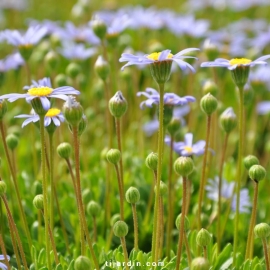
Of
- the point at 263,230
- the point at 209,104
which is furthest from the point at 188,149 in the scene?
the point at 263,230

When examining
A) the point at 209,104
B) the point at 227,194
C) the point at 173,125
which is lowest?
the point at 227,194

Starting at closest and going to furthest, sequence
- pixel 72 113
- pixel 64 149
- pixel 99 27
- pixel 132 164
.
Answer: pixel 72 113 < pixel 64 149 < pixel 99 27 < pixel 132 164

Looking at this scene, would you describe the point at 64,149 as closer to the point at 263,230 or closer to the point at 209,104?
the point at 209,104

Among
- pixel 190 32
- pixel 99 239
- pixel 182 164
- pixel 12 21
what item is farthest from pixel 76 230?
pixel 12 21

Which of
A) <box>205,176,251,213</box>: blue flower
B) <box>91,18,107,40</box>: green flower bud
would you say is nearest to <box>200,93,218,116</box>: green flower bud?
<box>205,176,251,213</box>: blue flower

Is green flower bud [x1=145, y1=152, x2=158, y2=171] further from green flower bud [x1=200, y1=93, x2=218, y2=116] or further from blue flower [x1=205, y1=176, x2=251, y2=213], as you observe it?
blue flower [x1=205, y1=176, x2=251, y2=213]

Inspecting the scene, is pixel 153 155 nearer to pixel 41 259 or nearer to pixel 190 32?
pixel 41 259

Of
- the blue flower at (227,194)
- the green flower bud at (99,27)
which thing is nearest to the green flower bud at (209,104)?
the blue flower at (227,194)

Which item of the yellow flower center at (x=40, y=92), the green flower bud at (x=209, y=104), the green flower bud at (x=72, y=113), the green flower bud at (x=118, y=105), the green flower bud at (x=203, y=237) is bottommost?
the green flower bud at (x=203, y=237)

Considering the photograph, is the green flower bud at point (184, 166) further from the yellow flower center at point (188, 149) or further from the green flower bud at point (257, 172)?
the yellow flower center at point (188, 149)
